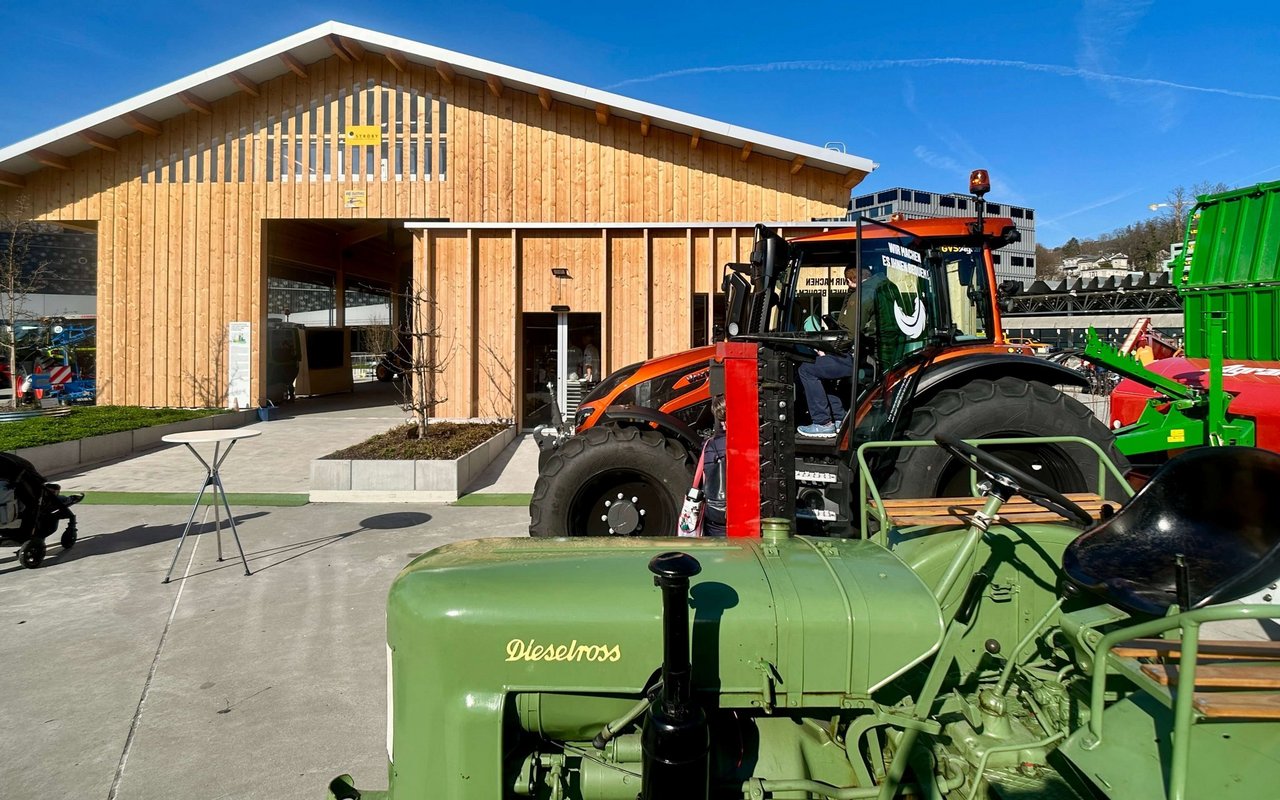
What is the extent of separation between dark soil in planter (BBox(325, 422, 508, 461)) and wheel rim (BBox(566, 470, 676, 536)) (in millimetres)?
4220

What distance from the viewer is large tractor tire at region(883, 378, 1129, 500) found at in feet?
14.5

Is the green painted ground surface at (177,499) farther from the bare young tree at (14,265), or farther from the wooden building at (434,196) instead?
the bare young tree at (14,265)

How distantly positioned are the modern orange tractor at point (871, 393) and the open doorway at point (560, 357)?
25.3 ft

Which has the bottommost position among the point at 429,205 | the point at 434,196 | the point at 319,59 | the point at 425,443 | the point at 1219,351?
the point at 425,443

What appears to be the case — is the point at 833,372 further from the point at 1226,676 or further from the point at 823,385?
the point at 1226,676

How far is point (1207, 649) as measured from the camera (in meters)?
2.10

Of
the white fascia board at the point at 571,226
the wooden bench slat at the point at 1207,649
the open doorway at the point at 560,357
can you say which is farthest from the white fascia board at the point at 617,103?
the wooden bench slat at the point at 1207,649

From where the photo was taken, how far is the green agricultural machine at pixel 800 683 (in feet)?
6.02

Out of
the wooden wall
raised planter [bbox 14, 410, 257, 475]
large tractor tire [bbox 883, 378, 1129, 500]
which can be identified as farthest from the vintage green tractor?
the wooden wall

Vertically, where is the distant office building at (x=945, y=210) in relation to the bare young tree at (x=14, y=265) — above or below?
above

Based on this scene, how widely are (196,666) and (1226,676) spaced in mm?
4830

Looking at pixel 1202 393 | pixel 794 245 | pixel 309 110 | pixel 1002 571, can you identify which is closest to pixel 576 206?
pixel 309 110

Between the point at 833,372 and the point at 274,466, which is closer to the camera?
the point at 833,372

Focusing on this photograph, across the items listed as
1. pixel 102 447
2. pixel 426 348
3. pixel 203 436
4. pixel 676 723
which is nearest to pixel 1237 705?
pixel 676 723
